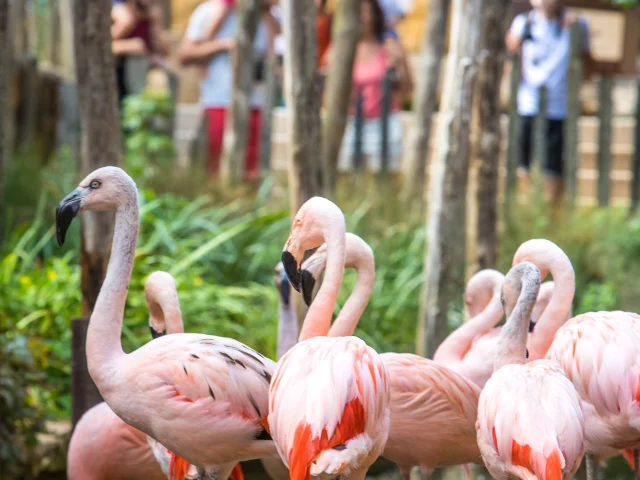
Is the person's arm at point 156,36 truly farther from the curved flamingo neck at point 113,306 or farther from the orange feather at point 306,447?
the orange feather at point 306,447

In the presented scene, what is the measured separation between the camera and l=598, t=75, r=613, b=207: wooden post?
9523 millimetres

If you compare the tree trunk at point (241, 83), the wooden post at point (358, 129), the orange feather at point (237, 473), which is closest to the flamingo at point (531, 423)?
the orange feather at point (237, 473)

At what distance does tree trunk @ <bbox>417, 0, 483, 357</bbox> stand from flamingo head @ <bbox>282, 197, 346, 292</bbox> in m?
1.55

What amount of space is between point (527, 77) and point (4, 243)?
15.2ft

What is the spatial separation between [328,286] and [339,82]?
368cm

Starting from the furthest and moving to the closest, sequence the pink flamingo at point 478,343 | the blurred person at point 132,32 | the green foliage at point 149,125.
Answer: the blurred person at point 132,32, the green foliage at point 149,125, the pink flamingo at point 478,343

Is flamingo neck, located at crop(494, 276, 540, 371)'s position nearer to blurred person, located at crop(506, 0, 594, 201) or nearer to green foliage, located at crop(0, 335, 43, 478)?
green foliage, located at crop(0, 335, 43, 478)

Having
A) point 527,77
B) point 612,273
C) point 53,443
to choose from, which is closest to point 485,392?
point 53,443

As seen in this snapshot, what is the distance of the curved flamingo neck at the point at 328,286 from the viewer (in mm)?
4406

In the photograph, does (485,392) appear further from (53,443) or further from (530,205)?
(530,205)

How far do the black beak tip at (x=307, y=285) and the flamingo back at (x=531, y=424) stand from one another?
34.0 inches

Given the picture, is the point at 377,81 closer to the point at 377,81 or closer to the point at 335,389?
the point at 377,81

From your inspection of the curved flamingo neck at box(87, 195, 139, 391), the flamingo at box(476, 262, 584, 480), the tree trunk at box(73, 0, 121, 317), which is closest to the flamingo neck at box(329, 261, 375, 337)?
the flamingo at box(476, 262, 584, 480)

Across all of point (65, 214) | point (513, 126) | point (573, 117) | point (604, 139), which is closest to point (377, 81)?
point (513, 126)
